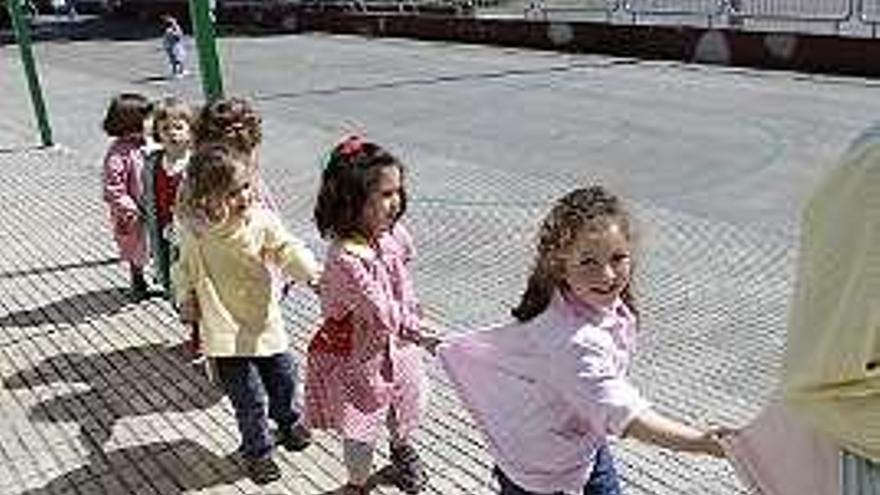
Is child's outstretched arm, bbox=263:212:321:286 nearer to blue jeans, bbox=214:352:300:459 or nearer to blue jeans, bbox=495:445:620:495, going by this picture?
blue jeans, bbox=214:352:300:459

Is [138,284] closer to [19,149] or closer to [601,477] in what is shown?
[601,477]

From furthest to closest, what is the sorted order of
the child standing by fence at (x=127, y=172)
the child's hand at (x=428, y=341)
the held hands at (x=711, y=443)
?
the child standing by fence at (x=127, y=172) → the child's hand at (x=428, y=341) → the held hands at (x=711, y=443)

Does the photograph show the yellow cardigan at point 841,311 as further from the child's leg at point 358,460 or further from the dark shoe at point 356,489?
the dark shoe at point 356,489

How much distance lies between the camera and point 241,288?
4504 mm

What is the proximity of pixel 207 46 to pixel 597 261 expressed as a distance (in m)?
3.52

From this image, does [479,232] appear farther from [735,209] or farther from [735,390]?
[735,390]

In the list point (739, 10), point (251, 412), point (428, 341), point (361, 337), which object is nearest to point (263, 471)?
point (251, 412)

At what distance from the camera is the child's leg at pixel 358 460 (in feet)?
13.6

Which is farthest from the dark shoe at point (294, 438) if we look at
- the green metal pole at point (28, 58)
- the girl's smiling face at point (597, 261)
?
the green metal pole at point (28, 58)

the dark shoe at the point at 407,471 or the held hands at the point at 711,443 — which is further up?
the held hands at the point at 711,443

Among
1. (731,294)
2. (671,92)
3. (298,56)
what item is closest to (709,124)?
(671,92)

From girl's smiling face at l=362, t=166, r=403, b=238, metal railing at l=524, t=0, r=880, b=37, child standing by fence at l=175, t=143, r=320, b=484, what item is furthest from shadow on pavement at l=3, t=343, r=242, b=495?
metal railing at l=524, t=0, r=880, b=37

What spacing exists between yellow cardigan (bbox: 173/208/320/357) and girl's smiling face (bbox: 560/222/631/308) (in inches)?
69.1

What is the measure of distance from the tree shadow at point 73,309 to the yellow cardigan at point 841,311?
18.0 ft
